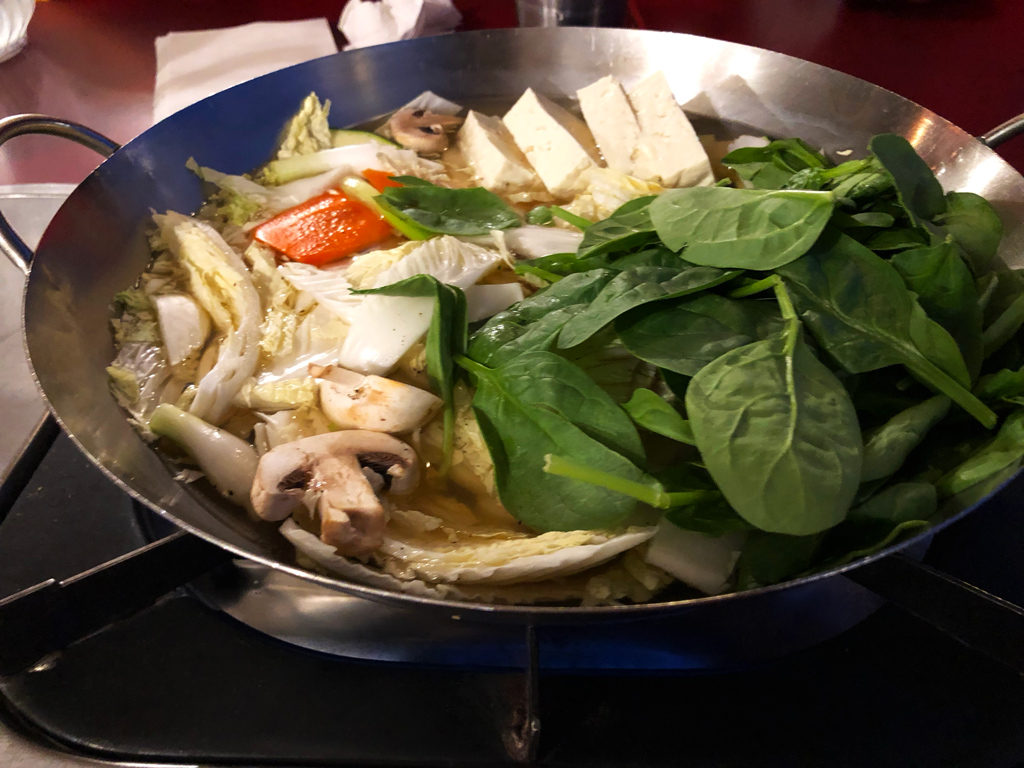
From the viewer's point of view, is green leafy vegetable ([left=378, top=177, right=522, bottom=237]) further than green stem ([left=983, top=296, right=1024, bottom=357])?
Yes

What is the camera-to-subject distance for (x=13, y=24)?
218 centimetres

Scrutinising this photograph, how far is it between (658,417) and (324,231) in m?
0.93

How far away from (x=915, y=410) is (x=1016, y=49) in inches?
84.7

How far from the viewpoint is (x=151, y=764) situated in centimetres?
81

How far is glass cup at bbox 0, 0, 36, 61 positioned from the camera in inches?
84.7

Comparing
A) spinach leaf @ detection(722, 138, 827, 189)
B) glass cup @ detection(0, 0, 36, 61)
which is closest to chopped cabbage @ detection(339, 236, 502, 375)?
spinach leaf @ detection(722, 138, 827, 189)

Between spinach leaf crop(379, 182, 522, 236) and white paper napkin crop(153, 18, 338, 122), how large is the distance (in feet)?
2.87

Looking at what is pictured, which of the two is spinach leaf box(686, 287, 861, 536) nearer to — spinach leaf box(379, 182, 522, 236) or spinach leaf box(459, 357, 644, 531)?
spinach leaf box(459, 357, 644, 531)

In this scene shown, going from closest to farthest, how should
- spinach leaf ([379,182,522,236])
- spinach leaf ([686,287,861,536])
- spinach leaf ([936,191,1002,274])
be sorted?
spinach leaf ([686,287,861,536]), spinach leaf ([936,191,1002,274]), spinach leaf ([379,182,522,236])

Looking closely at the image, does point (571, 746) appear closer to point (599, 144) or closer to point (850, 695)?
point (850, 695)

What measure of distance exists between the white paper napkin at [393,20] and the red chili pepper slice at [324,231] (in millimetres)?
903

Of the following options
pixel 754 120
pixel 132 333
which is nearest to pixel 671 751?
pixel 132 333

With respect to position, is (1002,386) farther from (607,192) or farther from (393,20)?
(393,20)

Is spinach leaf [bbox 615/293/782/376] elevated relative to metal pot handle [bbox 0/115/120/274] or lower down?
lower down
